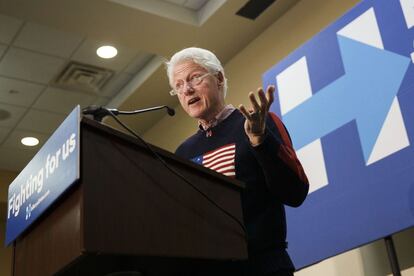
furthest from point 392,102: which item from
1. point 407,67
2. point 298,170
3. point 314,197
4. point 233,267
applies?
point 233,267

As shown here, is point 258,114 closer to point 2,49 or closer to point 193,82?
point 193,82

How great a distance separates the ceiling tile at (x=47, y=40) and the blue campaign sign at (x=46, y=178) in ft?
9.95

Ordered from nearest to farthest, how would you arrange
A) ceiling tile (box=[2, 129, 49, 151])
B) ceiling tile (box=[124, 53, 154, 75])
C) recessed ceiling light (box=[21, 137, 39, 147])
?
ceiling tile (box=[124, 53, 154, 75]), ceiling tile (box=[2, 129, 49, 151]), recessed ceiling light (box=[21, 137, 39, 147])

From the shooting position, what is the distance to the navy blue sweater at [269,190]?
4.04 ft

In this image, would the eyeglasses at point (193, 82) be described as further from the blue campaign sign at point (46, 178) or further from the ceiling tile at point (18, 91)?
the ceiling tile at point (18, 91)

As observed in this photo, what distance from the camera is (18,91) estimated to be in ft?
15.8

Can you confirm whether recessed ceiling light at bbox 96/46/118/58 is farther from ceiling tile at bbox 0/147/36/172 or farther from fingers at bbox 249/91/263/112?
fingers at bbox 249/91/263/112

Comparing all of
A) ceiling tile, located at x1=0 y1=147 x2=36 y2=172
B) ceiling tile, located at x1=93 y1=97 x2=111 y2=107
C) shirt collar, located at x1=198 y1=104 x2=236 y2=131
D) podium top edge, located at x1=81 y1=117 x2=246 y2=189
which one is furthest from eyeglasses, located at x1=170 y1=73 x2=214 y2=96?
ceiling tile, located at x1=0 y1=147 x2=36 y2=172

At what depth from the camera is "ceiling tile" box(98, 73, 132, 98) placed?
4824 mm

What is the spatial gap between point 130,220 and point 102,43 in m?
3.51

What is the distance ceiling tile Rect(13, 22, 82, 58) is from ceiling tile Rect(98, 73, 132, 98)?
515 mm

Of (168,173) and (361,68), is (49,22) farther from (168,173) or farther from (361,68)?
(168,173)

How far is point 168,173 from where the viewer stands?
110 cm

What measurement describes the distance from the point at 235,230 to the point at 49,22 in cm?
314
